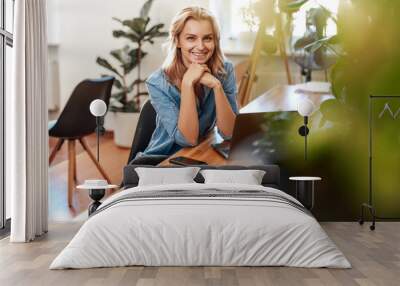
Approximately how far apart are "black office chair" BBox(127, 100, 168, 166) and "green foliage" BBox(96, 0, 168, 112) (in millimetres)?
114

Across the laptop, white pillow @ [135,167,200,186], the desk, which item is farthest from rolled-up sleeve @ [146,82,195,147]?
the laptop

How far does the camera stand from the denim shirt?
700 cm

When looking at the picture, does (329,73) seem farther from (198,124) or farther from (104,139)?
(104,139)

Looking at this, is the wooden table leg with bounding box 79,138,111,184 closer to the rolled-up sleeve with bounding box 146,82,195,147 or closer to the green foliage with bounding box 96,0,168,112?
the green foliage with bounding box 96,0,168,112

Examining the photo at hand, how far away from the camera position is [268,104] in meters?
7.14

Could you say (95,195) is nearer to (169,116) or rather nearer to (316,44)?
(169,116)

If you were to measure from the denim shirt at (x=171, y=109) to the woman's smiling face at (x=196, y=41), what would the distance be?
0.25 m

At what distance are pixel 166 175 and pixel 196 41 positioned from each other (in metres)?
1.45

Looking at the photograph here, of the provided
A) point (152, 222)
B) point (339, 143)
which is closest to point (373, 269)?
point (152, 222)

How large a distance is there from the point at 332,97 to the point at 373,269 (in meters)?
2.87

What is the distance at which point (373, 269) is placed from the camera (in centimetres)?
462

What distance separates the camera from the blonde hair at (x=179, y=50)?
699cm

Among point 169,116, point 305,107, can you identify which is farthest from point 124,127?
point 305,107

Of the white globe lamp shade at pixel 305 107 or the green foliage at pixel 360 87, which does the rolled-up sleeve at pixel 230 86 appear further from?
the green foliage at pixel 360 87
